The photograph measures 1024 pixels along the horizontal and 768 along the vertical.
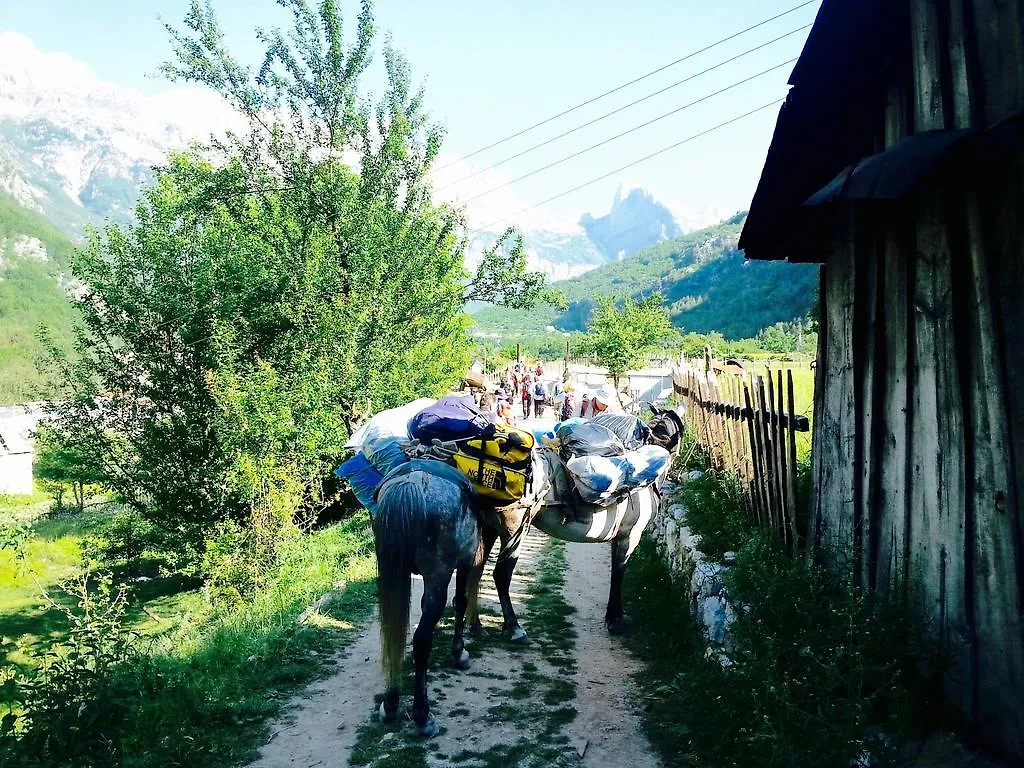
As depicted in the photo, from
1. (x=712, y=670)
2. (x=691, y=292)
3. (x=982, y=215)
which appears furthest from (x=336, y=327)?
(x=691, y=292)

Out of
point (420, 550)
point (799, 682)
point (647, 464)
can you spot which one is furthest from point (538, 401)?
point (799, 682)

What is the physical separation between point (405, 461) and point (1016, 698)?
156 inches

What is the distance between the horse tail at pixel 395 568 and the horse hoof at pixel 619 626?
8.28 ft

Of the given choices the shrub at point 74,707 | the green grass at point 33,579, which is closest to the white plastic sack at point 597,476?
the shrub at point 74,707

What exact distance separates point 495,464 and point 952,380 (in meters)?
3.03

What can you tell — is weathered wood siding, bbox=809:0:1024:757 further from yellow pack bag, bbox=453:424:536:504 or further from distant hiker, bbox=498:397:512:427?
distant hiker, bbox=498:397:512:427

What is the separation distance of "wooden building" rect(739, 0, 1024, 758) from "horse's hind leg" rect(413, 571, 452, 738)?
105 inches

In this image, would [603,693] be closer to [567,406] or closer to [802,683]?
[802,683]

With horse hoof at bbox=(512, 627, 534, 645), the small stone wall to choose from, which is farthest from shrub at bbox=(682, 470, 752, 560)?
horse hoof at bbox=(512, 627, 534, 645)

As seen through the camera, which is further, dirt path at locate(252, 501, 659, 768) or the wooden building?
dirt path at locate(252, 501, 659, 768)

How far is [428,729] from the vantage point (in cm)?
453

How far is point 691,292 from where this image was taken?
152m

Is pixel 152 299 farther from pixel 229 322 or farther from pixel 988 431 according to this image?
pixel 988 431

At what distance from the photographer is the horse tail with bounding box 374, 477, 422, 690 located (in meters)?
4.69
